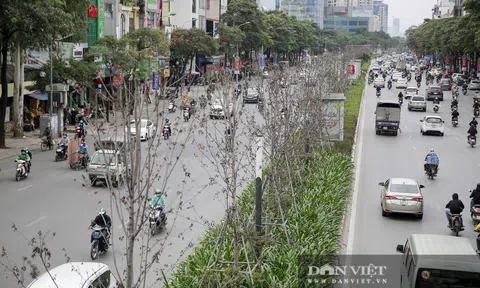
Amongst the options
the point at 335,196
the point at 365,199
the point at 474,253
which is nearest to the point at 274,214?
the point at 335,196

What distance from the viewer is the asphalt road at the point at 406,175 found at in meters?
22.6

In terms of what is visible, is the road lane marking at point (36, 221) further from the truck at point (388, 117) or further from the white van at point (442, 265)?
the truck at point (388, 117)

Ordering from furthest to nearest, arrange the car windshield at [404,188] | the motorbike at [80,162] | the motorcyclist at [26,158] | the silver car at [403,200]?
1. the motorbike at [80,162]
2. the motorcyclist at [26,158]
3. the car windshield at [404,188]
4. the silver car at [403,200]

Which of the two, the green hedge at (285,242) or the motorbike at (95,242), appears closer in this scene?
the green hedge at (285,242)

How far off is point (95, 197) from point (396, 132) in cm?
2557

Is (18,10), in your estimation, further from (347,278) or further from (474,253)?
(474,253)

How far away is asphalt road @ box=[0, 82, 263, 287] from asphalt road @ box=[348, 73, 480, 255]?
401cm

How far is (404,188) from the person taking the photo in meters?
24.7

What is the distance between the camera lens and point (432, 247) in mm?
14500

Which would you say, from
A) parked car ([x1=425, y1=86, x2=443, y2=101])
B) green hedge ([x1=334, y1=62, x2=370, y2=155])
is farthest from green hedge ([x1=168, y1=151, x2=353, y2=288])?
parked car ([x1=425, y1=86, x2=443, y2=101])

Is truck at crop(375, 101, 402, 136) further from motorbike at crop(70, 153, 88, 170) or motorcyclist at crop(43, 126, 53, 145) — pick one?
motorbike at crop(70, 153, 88, 170)

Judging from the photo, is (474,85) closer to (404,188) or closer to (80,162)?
(80,162)

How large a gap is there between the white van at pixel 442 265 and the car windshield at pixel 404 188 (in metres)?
9.71

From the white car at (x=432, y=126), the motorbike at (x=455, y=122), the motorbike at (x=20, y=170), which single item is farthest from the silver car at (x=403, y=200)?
the motorbike at (x=455, y=122)
